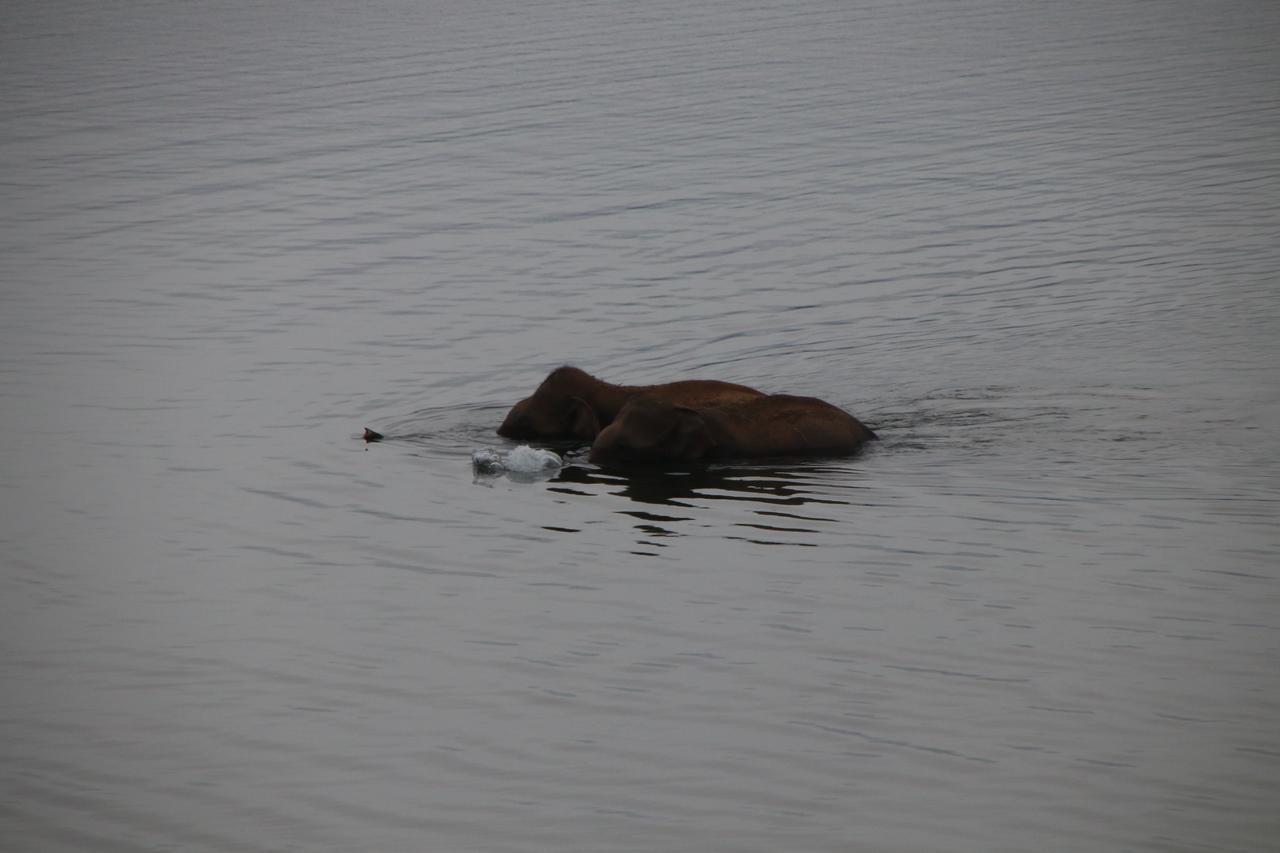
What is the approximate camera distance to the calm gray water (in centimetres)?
824

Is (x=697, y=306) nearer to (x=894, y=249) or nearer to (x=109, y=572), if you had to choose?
(x=894, y=249)

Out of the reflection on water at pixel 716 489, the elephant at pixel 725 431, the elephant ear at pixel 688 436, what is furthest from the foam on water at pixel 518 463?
the elephant ear at pixel 688 436

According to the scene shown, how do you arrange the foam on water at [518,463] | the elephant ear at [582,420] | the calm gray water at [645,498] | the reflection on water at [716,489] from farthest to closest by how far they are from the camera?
the elephant ear at [582,420] < the foam on water at [518,463] < the reflection on water at [716,489] < the calm gray water at [645,498]

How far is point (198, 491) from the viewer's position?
45.8 feet

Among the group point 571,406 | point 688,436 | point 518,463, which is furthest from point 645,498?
point 571,406

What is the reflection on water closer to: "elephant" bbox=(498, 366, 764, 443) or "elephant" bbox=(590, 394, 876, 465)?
"elephant" bbox=(590, 394, 876, 465)

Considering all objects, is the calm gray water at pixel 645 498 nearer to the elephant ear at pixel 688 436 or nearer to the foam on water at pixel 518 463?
the foam on water at pixel 518 463

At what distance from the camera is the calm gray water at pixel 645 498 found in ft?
27.0

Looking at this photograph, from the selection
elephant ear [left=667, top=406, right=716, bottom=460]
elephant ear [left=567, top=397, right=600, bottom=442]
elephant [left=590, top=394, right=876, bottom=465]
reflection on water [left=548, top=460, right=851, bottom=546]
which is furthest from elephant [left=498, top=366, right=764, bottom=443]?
elephant ear [left=667, top=406, right=716, bottom=460]

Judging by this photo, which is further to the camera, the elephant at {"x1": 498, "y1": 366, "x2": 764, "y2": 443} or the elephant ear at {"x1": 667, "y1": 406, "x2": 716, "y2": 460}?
the elephant at {"x1": 498, "y1": 366, "x2": 764, "y2": 443}

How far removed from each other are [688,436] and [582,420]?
1.29m

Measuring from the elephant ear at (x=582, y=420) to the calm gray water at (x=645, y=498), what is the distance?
28.1 inches

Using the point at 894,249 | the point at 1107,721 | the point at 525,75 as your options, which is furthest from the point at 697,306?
the point at 525,75

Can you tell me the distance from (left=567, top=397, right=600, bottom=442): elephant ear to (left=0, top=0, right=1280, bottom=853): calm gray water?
71 cm
